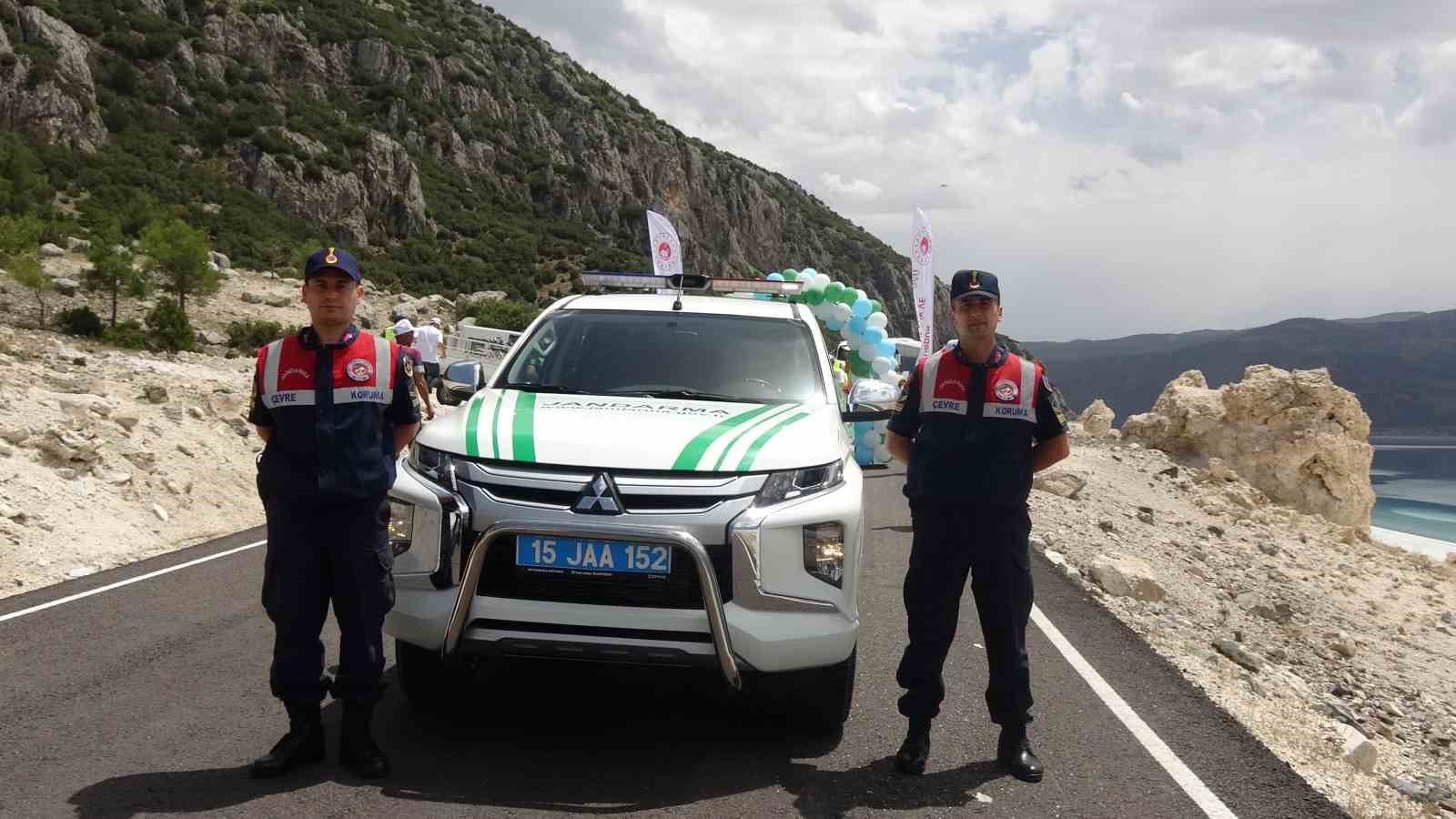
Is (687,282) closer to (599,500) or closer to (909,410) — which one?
(909,410)

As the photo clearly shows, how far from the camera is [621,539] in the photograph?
168 inches

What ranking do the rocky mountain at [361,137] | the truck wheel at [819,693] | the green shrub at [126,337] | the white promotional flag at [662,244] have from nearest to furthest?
the truck wheel at [819,693] < the green shrub at [126,337] < the white promotional flag at [662,244] < the rocky mountain at [361,137]

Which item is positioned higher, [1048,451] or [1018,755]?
[1048,451]

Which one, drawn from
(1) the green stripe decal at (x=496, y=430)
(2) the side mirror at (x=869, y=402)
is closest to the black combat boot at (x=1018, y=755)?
(2) the side mirror at (x=869, y=402)

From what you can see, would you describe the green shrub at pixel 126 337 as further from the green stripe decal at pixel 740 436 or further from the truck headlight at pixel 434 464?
the green stripe decal at pixel 740 436

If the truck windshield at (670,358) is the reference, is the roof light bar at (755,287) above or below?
above

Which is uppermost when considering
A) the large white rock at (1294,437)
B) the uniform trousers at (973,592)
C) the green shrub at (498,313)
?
the green shrub at (498,313)

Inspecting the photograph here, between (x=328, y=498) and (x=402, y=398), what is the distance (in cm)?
48

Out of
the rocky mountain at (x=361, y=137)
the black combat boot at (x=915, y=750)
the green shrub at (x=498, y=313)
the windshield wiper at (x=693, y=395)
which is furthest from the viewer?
the rocky mountain at (x=361, y=137)

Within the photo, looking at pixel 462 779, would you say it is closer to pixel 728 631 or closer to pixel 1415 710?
pixel 728 631

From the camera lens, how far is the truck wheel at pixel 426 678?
501 cm

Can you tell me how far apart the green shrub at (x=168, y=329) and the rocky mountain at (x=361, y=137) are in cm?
1448

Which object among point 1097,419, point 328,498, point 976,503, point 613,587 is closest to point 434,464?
point 328,498

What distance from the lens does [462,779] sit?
14.4 ft
